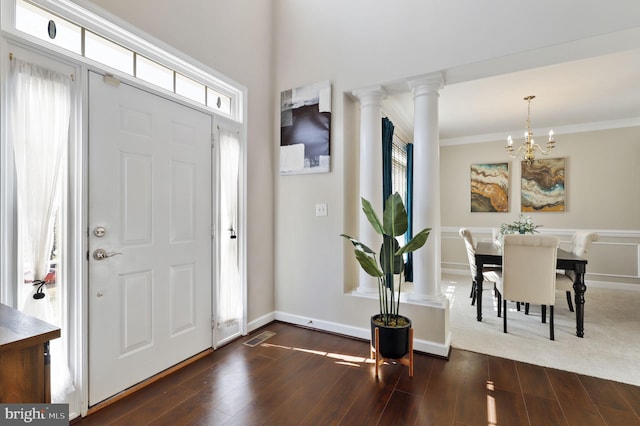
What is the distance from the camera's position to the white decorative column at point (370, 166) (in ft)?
9.70

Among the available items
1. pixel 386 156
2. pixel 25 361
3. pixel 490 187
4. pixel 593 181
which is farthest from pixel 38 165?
pixel 593 181

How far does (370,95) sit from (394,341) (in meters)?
2.28

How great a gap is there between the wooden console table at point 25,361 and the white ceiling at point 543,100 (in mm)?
3161

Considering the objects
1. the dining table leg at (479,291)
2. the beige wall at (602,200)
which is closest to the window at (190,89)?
the dining table leg at (479,291)

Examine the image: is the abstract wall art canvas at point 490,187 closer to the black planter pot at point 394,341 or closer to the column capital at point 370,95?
the column capital at point 370,95

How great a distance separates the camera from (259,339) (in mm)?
2896

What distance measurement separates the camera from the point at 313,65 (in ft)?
10.5

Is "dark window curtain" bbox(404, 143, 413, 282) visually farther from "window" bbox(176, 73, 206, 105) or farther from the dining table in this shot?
"window" bbox(176, 73, 206, 105)

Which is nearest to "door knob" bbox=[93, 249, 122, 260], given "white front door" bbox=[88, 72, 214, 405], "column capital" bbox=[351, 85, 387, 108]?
"white front door" bbox=[88, 72, 214, 405]

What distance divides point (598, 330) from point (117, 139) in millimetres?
4794

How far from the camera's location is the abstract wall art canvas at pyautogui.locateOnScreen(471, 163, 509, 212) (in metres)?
5.66

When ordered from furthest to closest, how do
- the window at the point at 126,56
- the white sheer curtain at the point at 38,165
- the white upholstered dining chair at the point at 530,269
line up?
1. the white upholstered dining chair at the point at 530,269
2. the window at the point at 126,56
3. the white sheer curtain at the point at 38,165

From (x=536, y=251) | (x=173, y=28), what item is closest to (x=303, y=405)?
(x=536, y=251)

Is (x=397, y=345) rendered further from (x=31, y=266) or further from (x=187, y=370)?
(x=31, y=266)
